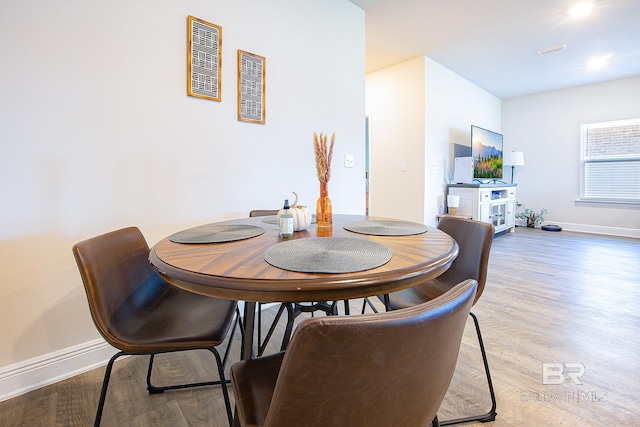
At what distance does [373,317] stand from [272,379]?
1.59 ft

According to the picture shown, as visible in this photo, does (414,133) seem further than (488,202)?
No

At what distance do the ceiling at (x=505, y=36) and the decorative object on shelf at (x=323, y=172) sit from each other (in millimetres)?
2107

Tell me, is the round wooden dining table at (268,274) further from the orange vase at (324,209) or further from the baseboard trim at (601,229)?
the baseboard trim at (601,229)

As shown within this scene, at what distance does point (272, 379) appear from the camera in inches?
30.2

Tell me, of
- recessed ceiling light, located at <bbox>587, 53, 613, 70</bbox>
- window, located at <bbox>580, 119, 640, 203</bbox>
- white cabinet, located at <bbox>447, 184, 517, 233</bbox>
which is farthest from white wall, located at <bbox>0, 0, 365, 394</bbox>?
window, located at <bbox>580, 119, 640, 203</bbox>

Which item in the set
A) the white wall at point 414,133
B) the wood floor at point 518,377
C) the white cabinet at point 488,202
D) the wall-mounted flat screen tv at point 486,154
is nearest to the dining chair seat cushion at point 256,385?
the wood floor at point 518,377

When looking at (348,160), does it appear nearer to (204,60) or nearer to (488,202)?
(204,60)

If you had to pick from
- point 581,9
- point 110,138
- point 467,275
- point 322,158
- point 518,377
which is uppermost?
point 581,9

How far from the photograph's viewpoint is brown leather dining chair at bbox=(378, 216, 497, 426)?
122 cm

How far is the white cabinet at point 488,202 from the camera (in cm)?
422

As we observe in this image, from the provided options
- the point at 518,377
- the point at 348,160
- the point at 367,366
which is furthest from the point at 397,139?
the point at 367,366

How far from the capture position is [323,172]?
1.33 m

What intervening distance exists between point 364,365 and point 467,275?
1.06 meters

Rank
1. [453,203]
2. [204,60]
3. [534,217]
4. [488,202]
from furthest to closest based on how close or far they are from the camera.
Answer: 1. [534,217]
2. [488,202]
3. [453,203]
4. [204,60]
